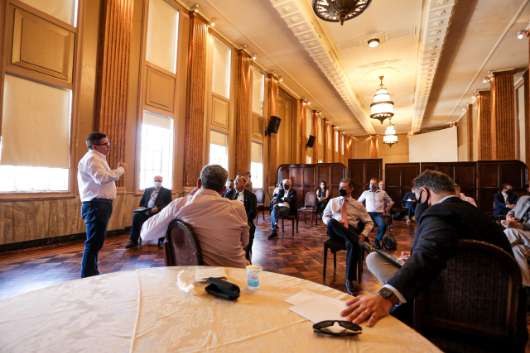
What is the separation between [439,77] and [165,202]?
927cm

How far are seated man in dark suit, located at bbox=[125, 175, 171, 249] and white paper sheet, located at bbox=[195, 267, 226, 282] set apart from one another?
350 cm

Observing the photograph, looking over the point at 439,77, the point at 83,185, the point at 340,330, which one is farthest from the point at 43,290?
the point at 439,77

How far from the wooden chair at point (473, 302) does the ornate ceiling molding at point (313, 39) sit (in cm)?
578

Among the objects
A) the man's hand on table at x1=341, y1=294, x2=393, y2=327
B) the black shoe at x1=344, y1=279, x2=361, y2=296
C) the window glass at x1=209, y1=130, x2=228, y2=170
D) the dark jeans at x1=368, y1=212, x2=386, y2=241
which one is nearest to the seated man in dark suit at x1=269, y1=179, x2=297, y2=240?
the dark jeans at x1=368, y1=212, x2=386, y2=241

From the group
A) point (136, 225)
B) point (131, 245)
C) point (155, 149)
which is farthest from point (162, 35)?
point (131, 245)

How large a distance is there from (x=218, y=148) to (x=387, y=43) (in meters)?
5.24

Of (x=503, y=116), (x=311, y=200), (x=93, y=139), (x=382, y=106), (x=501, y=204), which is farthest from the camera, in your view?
(x=382, y=106)

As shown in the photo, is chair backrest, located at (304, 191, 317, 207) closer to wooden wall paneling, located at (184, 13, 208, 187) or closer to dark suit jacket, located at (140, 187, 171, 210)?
wooden wall paneling, located at (184, 13, 208, 187)

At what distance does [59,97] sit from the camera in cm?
423

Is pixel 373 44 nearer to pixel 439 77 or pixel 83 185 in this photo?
pixel 439 77

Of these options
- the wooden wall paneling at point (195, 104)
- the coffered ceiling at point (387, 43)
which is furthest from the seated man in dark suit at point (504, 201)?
the wooden wall paneling at point (195, 104)

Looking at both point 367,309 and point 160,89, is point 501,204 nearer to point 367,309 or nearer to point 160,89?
point 367,309

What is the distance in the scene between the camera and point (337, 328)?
0.73 meters

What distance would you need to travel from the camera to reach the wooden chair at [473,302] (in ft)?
3.30
